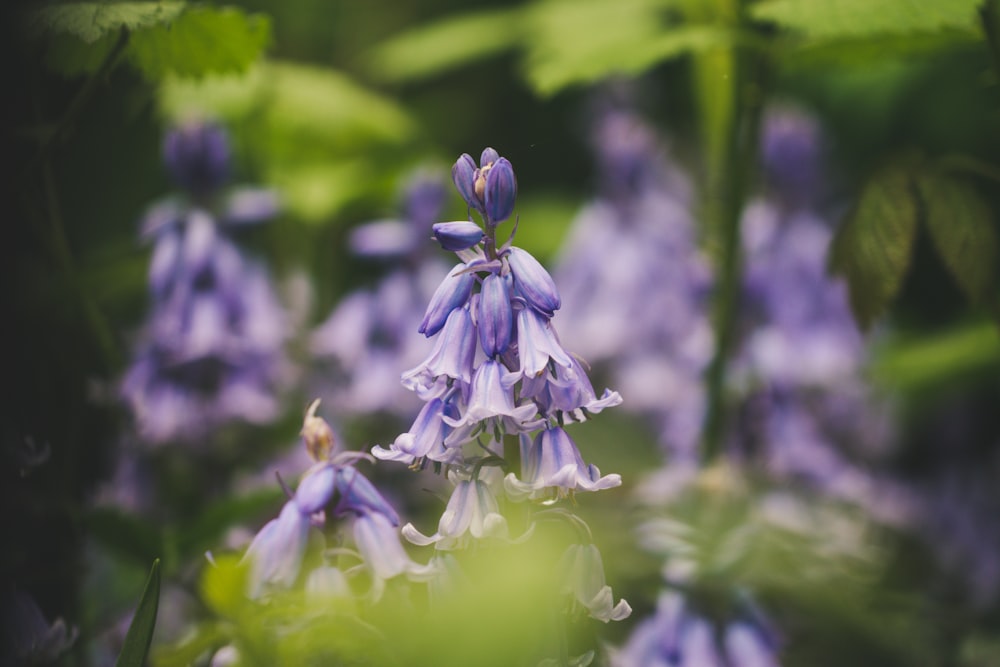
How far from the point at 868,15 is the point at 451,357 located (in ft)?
2.62

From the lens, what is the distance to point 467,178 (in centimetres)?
86

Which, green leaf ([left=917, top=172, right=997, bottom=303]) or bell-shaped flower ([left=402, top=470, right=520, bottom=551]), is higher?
green leaf ([left=917, top=172, right=997, bottom=303])

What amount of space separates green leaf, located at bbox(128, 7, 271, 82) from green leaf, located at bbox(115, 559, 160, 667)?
0.69 meters

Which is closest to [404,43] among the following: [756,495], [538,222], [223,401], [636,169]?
[538,222]

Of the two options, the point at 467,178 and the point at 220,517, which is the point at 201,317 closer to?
the point at 220,517

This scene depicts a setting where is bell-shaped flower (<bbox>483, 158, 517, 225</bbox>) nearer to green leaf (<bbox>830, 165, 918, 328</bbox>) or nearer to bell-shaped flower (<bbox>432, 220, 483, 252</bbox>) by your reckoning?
bell-shaped flower (<bbox>432, 220, 483, 252</bbox>)

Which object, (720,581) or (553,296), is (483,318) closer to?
(553,296)

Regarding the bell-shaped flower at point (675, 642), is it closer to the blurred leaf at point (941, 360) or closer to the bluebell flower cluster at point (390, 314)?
the bluebell flower cluster at point (390, 314)

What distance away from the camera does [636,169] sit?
249 centimetres

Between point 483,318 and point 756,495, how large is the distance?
4.07 feet

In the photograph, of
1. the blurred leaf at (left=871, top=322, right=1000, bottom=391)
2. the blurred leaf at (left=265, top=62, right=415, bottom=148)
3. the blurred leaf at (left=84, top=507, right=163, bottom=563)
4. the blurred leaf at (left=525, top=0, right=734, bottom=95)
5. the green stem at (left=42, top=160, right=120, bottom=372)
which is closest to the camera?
the blurred leaf at (left=84, top=507, right=163, bottom=563)

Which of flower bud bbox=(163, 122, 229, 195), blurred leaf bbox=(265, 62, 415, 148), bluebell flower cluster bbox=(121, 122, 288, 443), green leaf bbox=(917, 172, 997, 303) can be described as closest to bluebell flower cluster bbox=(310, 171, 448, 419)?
bluebell flower cluster bbox=(121, 122, 288, 443)

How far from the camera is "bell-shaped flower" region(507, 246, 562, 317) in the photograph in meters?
0.86

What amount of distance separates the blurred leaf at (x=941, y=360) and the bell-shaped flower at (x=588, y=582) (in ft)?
4.91
